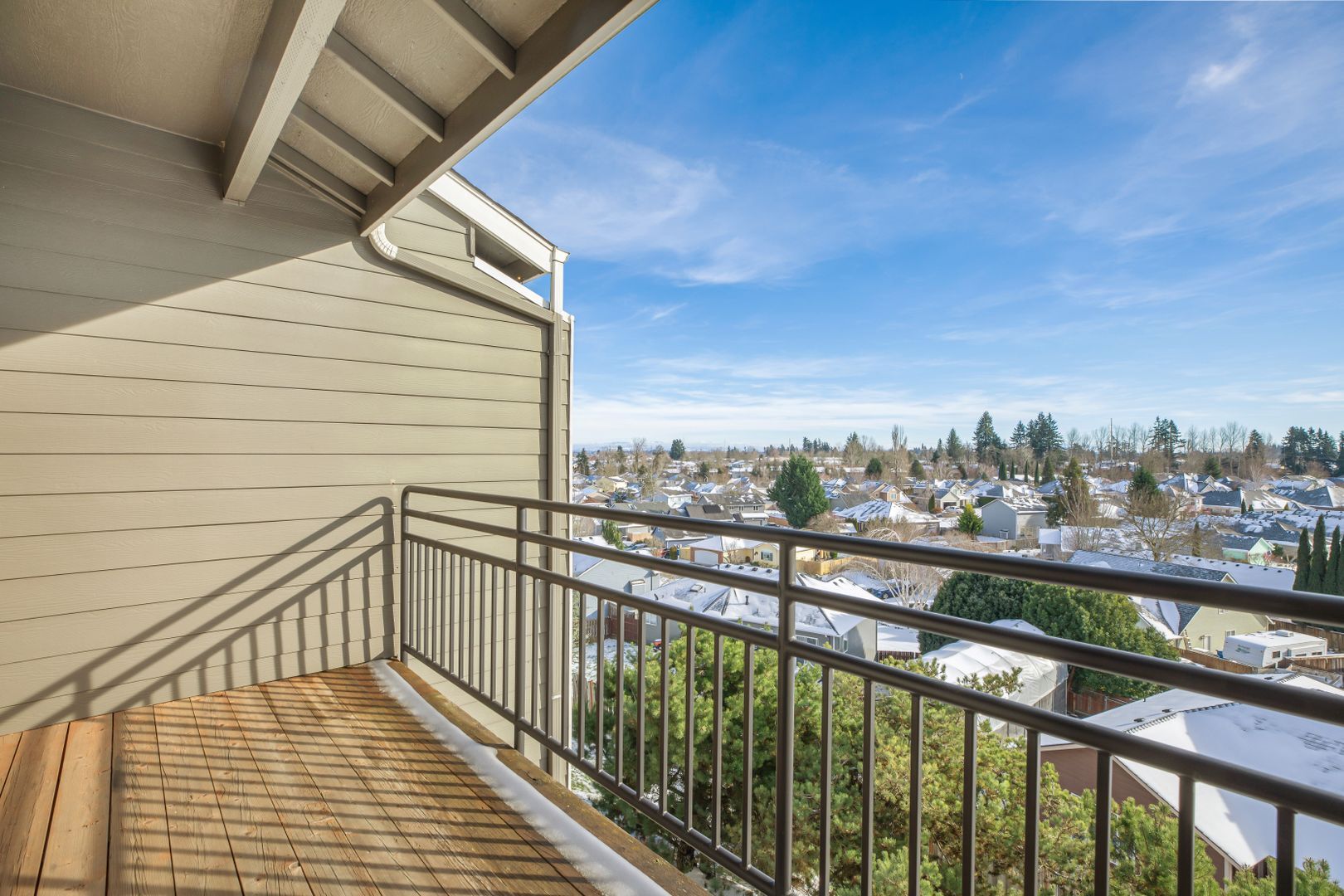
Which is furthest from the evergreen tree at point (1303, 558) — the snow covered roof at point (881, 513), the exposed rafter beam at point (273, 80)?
the exposed rafter beam at point (273, 80)

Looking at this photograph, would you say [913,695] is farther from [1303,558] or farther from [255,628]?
[1303,558]

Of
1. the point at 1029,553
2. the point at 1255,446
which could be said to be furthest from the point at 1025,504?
the point at 1029,553

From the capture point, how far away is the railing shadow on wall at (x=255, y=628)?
102 inches

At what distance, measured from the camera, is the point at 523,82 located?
200cm

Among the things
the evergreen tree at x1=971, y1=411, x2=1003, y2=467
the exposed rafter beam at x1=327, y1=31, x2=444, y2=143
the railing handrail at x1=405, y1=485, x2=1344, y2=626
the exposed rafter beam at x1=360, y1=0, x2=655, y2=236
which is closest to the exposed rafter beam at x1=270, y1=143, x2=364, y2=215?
the exposed rafter beam at x1=360, y1=0, x2=655, y2=236

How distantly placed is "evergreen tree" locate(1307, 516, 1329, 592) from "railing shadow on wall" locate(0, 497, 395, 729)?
852 centimetres

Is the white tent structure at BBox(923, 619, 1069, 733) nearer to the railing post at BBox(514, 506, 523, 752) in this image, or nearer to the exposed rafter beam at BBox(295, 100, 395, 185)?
the railing post at BBox(514, 506, 523, 752)

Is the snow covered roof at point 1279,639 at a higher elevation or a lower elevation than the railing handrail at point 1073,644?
lower

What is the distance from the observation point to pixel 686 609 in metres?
1.76

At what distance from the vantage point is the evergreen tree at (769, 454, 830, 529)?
37.7 ft

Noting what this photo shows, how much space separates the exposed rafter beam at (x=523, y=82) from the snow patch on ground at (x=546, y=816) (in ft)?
7.31

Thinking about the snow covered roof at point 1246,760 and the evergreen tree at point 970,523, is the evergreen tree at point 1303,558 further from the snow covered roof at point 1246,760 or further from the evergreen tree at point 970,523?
the snow covered roof at point 1246,760

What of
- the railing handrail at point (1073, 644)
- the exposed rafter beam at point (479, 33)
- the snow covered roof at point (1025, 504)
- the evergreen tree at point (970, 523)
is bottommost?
the evergreen tree at point (970, 523)

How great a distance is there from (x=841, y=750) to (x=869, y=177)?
2519cm
